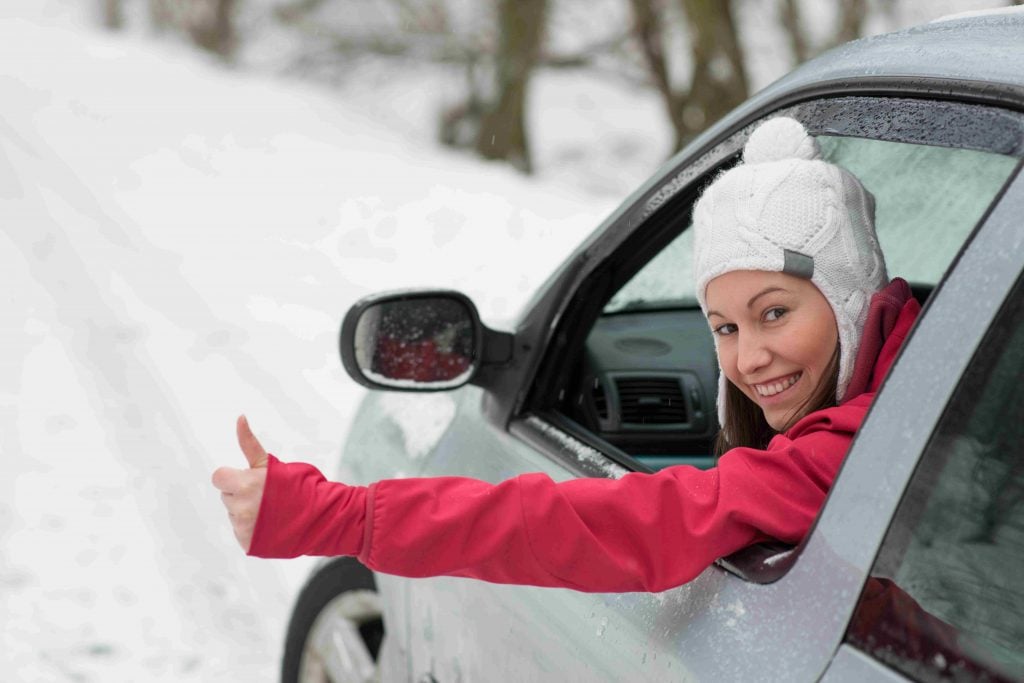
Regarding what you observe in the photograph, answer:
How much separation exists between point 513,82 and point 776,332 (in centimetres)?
1416

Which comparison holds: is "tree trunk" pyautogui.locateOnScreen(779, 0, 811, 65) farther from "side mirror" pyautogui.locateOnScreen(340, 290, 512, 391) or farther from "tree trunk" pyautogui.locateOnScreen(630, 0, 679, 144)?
"side mirror" pyautogui.locateOnScreen(340, 290, 512, 391)

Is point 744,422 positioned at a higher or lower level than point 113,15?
higher

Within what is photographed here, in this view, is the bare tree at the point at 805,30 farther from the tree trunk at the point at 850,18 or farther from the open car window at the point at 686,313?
the open car window at the point at 686,313

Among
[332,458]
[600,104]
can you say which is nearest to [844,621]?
[332,458]

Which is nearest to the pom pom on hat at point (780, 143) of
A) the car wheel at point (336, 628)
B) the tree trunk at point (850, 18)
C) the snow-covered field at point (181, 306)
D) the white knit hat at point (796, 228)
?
the white knit hat at point (796, 228)

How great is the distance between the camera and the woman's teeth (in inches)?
69.6

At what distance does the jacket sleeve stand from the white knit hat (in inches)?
9.2

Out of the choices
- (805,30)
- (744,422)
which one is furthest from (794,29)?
(744,422)

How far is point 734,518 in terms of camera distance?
1.49 meters

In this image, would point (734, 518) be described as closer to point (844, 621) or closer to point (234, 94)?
point (844, 621)

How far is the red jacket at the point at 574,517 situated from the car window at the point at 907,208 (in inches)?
40.5

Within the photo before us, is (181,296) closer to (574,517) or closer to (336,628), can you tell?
(336,628)

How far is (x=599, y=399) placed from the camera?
250 cm

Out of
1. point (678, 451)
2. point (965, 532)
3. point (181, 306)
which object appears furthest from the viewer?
Answer: point (181, 306)
